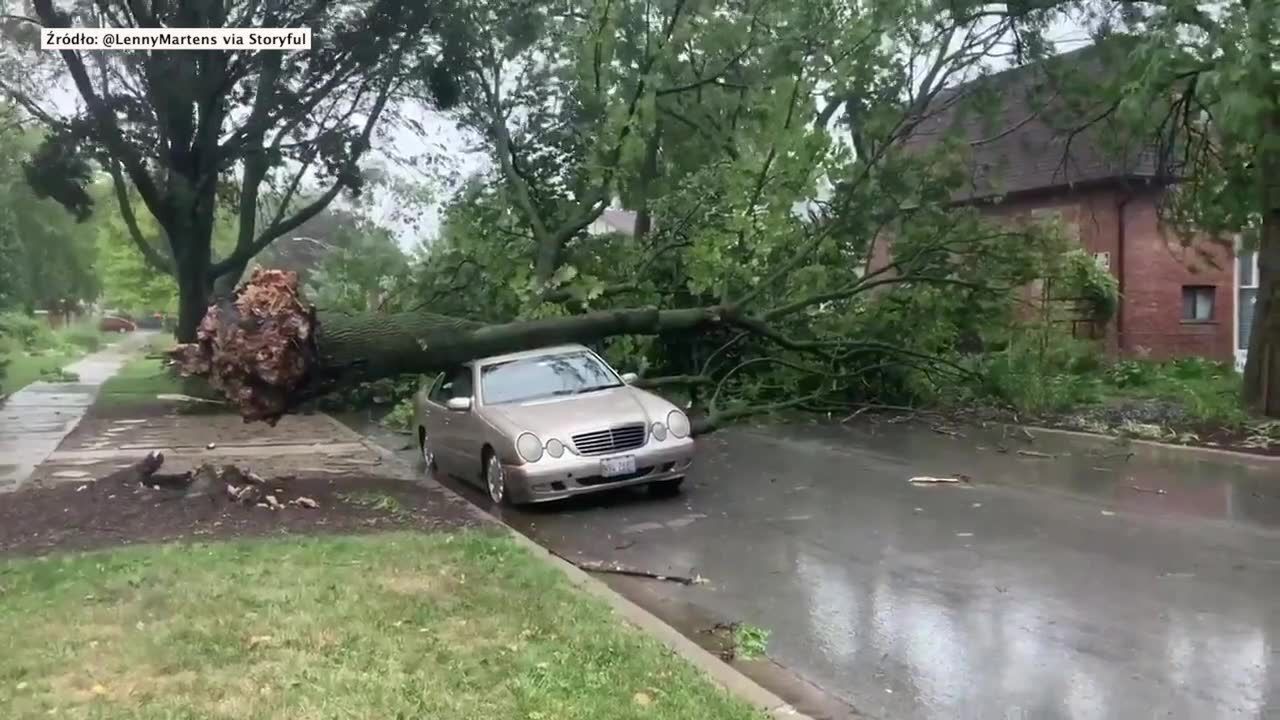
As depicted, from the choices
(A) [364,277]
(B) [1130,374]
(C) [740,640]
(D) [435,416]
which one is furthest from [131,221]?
(C) [740,640]

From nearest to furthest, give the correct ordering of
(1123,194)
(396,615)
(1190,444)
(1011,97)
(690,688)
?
(690,688) < (396,615) < (1190,444) < (1011,97) < (1123,194)

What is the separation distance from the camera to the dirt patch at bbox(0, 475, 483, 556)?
29.5 feet

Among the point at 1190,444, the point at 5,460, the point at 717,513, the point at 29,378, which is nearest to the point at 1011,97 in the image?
the point at 1190,444

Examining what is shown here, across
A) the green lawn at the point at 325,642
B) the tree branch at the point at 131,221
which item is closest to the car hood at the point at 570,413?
the green lawn at the point at 325,642

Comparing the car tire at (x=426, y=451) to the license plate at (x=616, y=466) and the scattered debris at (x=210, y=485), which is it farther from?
the license plate at (x=616, y=466)

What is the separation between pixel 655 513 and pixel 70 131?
52.8ft

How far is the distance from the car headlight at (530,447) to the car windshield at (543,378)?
109 cm

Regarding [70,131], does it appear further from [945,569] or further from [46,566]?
[945,569]

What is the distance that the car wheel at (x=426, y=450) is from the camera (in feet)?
45.0

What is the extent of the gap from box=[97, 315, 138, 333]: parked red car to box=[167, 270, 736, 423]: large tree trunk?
278ft

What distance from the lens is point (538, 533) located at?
402 inches

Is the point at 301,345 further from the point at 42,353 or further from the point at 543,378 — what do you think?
the point at 42,353

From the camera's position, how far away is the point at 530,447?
10.8 m

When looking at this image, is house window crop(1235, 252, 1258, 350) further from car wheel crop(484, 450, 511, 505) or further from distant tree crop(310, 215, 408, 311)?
car wheel crop(484, 450, 511, 505)
